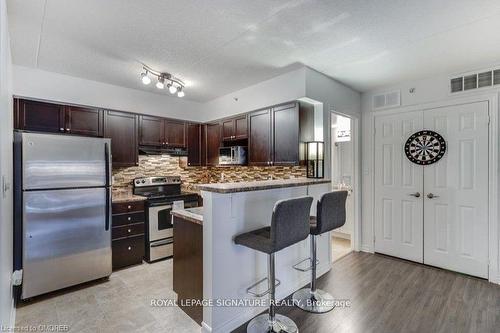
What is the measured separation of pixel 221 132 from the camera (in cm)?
428

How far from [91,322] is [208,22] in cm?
287

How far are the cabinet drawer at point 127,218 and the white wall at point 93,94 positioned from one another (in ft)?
5.23

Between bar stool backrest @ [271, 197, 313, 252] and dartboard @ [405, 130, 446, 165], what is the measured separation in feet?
7.90

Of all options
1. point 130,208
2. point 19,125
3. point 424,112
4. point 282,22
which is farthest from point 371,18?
point 19,125

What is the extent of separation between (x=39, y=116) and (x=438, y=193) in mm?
5306

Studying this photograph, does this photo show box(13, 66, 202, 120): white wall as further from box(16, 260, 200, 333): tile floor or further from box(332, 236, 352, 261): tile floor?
box(332, 236, 352, 261): tile floor

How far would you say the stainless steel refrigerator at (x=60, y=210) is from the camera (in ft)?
8.33

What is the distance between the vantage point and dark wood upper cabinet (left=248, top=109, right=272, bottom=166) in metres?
3.47

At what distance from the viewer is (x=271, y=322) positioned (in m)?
2.11

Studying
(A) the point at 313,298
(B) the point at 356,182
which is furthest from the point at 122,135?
(B) the point at 356,182

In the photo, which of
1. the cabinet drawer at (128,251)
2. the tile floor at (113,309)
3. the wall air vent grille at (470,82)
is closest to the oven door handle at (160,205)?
the cabinet drawer at (128,251)

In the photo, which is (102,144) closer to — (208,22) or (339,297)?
(208,22)

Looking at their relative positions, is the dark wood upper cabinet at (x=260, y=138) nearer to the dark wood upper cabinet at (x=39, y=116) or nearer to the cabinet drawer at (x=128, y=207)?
the cabinet drawer at (x=128, y=207)

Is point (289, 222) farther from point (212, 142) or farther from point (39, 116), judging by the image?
point (39, 116)
